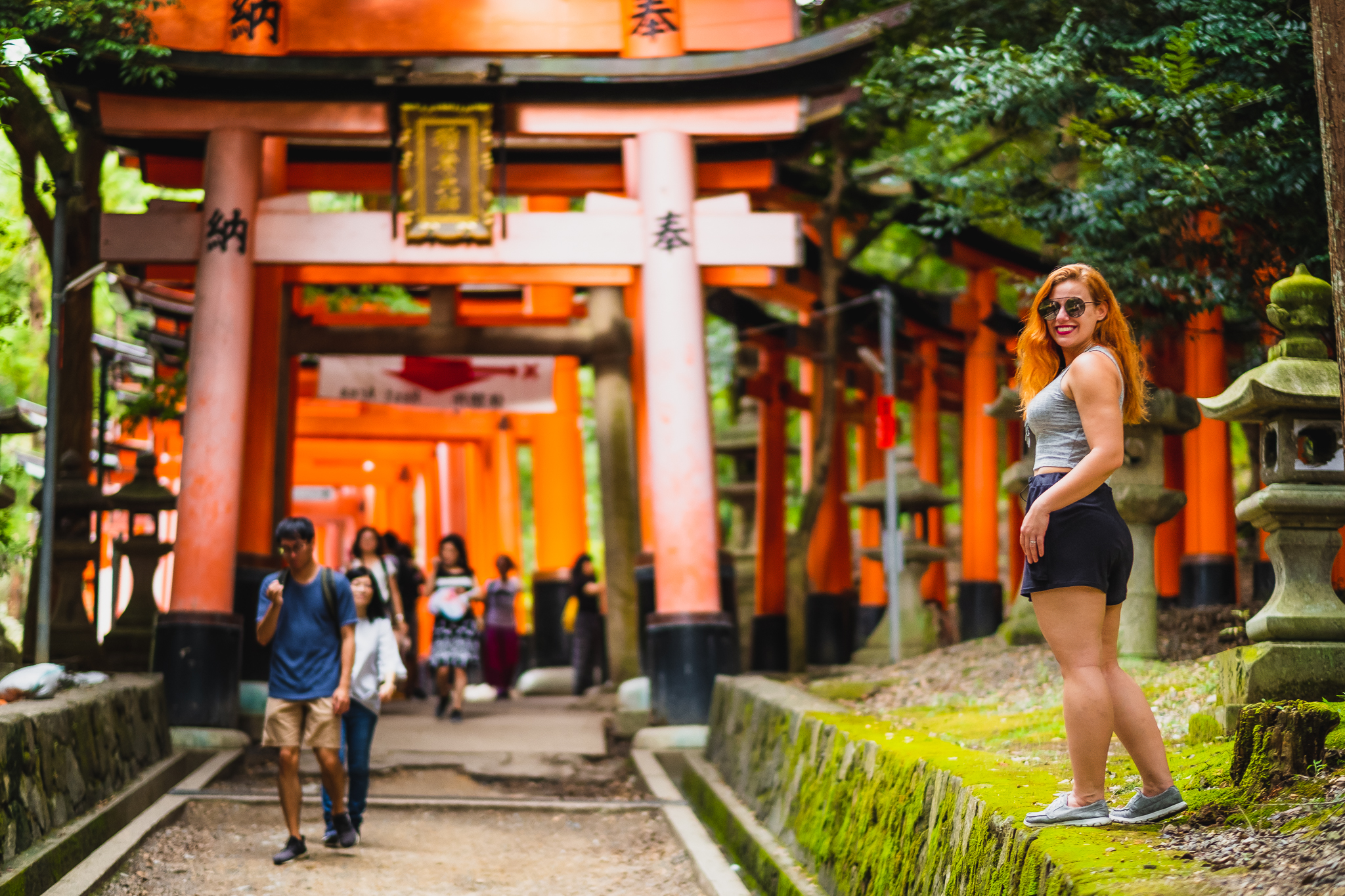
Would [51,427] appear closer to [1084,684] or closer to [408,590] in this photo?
[408,590]

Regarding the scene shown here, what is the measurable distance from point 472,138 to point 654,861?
19.4 ft

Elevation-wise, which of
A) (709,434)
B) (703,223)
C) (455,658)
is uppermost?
(703,223)

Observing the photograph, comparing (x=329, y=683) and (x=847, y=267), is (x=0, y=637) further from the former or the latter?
(x=847, y=267)

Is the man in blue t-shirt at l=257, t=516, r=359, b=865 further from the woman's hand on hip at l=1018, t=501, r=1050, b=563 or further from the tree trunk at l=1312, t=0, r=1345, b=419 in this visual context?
the tree trunk at l=1312, t=0, r=1345, b=419

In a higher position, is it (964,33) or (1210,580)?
(964,33)

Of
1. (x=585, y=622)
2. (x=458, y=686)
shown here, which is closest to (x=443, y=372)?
(x=585, y=622)

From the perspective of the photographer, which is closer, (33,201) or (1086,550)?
(1086,550)

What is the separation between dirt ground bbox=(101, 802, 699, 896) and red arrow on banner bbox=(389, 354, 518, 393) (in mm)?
7613

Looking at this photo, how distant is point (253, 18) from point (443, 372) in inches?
213

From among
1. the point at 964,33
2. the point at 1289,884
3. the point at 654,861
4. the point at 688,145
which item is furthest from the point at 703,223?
the point at 1289,884

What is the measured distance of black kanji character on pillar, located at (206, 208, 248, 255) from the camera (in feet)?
32.3

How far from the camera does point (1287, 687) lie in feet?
16.0

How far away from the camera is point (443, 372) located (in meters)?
15.1

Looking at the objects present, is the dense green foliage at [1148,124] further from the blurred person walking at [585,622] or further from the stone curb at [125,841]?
the stone curb at [125,841]
